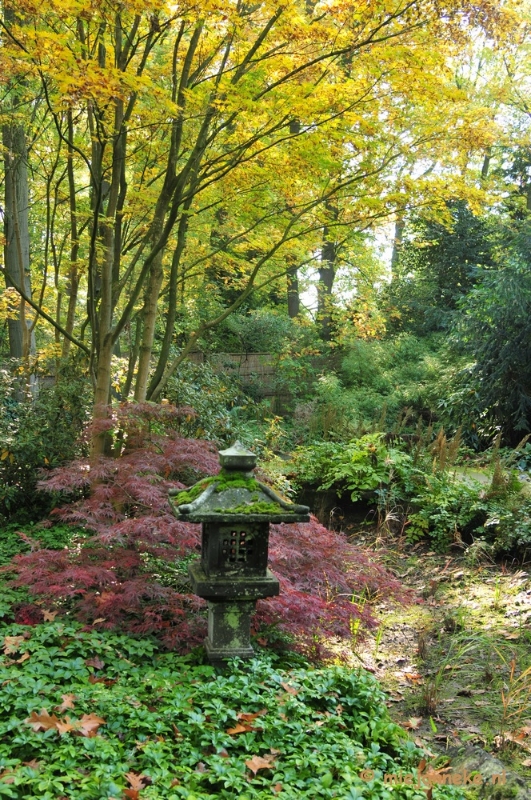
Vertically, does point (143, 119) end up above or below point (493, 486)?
above

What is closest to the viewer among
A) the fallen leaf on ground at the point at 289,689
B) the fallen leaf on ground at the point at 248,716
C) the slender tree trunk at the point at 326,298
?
the fallen leaf on ground at the point at 248,716

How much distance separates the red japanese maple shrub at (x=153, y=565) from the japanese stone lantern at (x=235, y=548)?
0.24 metres

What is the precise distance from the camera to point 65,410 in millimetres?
5957

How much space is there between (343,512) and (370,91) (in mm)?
4518

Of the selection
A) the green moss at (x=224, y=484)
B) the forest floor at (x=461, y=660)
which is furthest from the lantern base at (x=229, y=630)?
the forest floor at (x=461, y=660)

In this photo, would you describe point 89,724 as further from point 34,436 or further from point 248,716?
point 34,436

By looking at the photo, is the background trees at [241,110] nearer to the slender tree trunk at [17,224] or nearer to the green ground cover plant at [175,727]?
the slender tree trunk at [17,224]

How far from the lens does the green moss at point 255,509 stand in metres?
3.09

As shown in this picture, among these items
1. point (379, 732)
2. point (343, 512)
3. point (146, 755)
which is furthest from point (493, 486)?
point (146, 755)

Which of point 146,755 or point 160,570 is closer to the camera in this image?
point 146,755

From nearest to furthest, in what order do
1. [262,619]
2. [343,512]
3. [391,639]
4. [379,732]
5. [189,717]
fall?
1. [189,717]
2. [379,732]
3. [262,619]
4. [391,639]
5. [343,512]

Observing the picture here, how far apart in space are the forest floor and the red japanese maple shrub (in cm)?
45

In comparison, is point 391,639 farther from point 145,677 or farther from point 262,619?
point 145,677

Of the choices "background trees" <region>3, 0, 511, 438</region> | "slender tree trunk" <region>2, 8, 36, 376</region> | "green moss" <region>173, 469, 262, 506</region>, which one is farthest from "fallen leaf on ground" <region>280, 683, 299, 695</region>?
"slender tree trunk" <region>2, 8, 36, 376</region>
